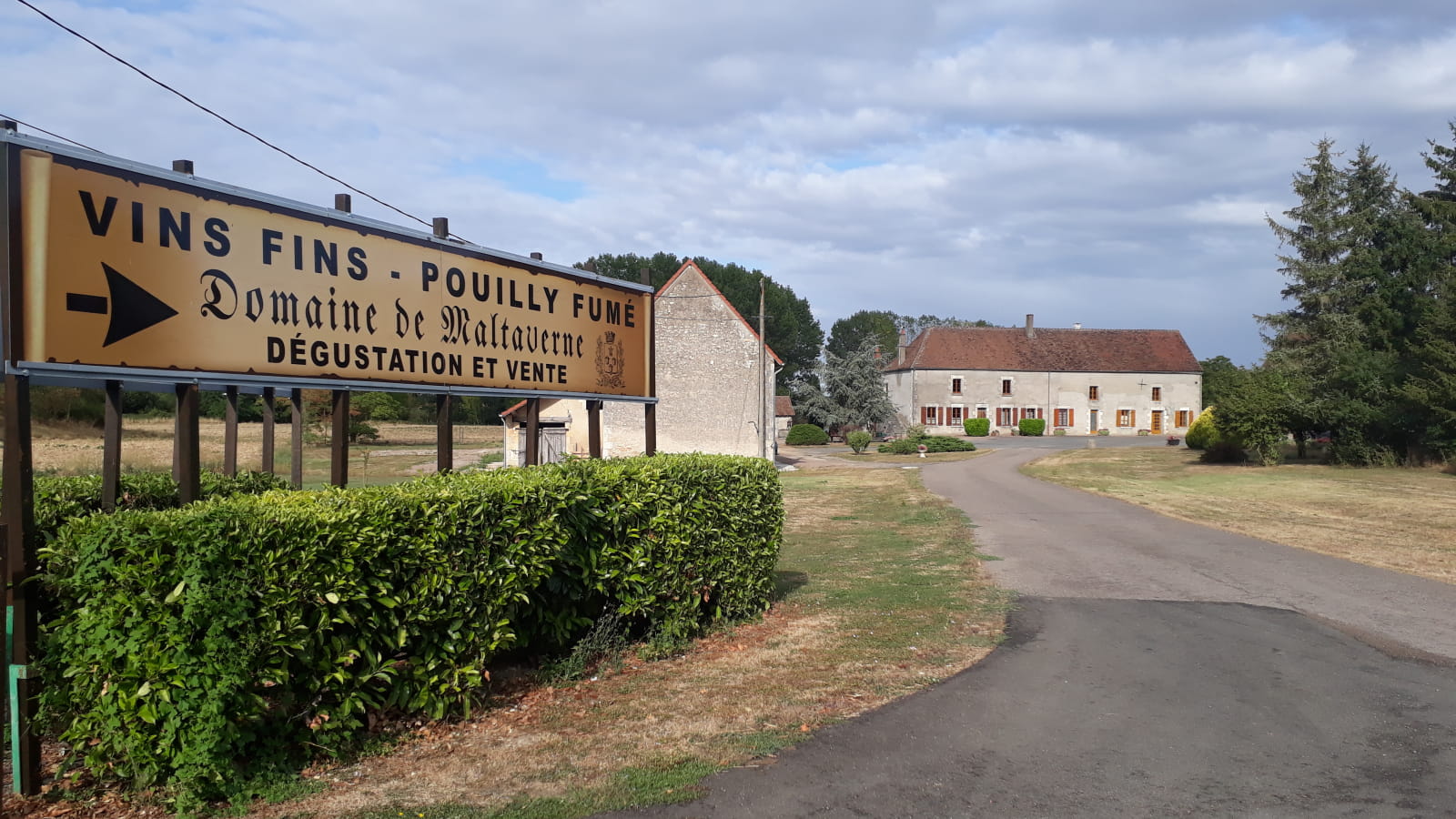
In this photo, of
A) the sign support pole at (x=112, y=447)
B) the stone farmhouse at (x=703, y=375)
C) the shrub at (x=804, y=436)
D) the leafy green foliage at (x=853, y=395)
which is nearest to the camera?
the sign support pole at (x=112, y=447)

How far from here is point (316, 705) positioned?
5359 mm

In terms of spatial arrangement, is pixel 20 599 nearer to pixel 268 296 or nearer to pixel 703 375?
pixel 268 296

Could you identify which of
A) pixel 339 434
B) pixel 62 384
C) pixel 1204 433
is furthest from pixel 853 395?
pixel 62 384

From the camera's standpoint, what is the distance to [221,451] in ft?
123

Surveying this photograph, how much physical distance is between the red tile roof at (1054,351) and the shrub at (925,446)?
2088cm

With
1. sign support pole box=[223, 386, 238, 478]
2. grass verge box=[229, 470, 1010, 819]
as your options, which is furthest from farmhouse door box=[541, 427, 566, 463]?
sign support pole box=[223, 386, 238, 478]

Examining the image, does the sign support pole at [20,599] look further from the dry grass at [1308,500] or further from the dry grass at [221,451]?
the dry grass at [221,451]

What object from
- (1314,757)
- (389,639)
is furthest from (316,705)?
(1314,757)

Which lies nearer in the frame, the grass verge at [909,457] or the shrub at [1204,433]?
the shrub at [1204,433]

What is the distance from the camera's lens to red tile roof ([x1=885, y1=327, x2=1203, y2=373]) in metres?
75.5

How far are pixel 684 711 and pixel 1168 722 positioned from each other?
331 cm

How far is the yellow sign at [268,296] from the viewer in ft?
17.5

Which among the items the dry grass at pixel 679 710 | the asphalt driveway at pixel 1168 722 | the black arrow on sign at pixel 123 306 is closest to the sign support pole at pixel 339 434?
the black arrow on sign at pixel 123 306

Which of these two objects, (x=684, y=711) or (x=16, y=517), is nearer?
(x=16, y=517)
